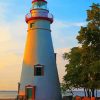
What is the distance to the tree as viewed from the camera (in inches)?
1412

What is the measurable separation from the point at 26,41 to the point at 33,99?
814cm

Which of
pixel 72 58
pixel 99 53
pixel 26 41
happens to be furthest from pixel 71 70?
pixel 26 41

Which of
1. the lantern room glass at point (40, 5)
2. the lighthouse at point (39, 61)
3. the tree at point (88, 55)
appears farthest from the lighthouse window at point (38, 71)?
the lantern room glass at point (40, 5)

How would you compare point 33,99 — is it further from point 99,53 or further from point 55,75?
point 99,53

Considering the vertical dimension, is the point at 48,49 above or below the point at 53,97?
above

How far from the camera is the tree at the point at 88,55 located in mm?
35875

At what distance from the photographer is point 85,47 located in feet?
121

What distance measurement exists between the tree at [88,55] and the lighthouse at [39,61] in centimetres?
290

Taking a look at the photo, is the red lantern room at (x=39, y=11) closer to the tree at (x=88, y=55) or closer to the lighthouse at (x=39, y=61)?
the lighthouse at (x=39, y=61)

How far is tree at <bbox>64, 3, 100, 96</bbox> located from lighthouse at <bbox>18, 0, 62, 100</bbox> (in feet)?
9.52

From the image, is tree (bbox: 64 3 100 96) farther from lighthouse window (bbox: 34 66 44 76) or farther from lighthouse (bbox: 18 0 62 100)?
lighthouse window (bbox: 34 66 44 76)

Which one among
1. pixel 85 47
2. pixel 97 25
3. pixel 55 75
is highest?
pixel 97 25

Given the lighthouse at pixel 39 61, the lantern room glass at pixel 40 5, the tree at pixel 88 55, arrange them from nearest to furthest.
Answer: the tree at pixel 88 55 < the lighthouse at pixel 39 61 < the lantern room glass at pixel 40 5

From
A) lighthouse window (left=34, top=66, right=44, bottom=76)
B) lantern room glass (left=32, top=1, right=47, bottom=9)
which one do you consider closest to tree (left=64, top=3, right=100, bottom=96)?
lighthouse window (left=34, top=66, right=44, bottom=76)
